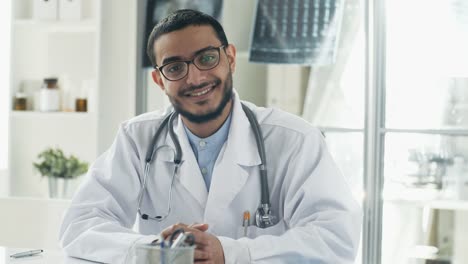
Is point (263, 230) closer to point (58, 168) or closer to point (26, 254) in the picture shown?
point (26, 254)

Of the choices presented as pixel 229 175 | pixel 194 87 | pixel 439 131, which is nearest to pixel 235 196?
pixel 229 175

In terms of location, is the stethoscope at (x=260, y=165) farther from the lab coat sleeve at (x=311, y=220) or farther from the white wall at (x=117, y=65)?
the white wall at (x=117, y=65)

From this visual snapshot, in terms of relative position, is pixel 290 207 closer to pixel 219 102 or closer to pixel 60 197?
pixel 219 102

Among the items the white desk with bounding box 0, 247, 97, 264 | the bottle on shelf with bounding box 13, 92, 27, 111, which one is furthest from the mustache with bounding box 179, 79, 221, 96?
the bottle on shelf with bounding box 13, 92, 27, 111

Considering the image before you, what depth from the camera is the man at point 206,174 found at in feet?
5.94

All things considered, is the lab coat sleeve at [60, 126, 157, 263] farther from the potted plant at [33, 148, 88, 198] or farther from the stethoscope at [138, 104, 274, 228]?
the potted plant at [33, 148, 88, 198]

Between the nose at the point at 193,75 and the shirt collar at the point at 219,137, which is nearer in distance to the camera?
the nose at the point at 193,75

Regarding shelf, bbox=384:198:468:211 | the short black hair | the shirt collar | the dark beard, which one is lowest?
shelf, bbox=384:198:468:211

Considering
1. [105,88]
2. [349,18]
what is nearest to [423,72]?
[349,18]

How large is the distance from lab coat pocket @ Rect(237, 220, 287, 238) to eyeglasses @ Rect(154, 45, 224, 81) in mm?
416

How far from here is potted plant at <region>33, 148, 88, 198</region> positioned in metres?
3.97

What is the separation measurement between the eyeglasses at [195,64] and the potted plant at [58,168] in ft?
7.01

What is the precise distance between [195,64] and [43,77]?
2.55 m

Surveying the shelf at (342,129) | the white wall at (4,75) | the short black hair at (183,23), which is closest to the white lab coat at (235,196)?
the short black hair at (183,23)
